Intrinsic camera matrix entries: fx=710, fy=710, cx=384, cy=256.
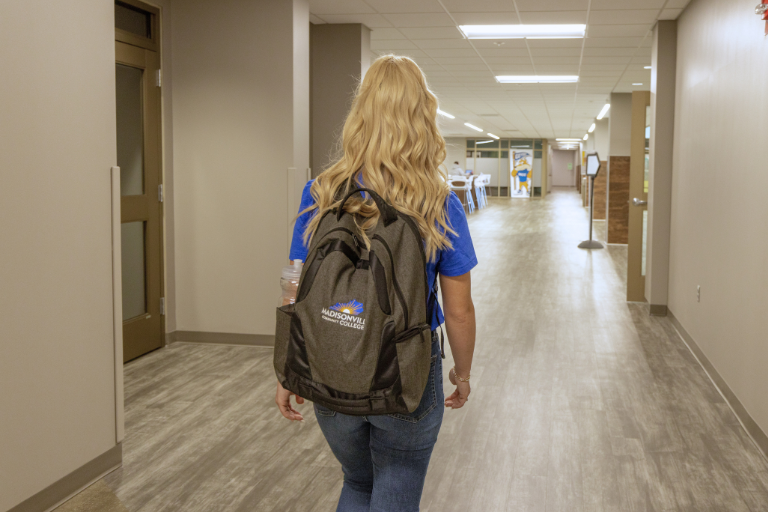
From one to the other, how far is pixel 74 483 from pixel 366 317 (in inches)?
75.6

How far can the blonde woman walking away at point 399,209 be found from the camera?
1.38 meters

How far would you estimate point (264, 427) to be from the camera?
3432 mm

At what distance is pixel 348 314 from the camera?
1.27 metres

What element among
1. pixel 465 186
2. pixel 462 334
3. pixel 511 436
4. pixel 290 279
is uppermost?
pixel 465 186

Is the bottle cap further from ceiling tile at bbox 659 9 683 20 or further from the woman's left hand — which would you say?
ceiling tile at bbox 659 9 683 20

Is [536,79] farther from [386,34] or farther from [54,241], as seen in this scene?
[54,241]

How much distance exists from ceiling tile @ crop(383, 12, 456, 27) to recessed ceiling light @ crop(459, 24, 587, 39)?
293 millimetres

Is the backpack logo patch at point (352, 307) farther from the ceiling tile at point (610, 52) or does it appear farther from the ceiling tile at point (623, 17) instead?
the ceiling tile at point (610, 52)

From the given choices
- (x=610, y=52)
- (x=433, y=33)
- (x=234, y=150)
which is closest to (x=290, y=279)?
(x=234, y=150)

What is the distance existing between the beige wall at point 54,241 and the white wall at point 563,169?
4296cm

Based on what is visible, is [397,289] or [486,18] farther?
[486,18]

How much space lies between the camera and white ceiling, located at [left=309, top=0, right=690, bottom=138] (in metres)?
5.70

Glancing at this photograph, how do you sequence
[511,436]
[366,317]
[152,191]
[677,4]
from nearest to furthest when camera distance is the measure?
[366,317]
[511,436]
[152,191]
[677,4]

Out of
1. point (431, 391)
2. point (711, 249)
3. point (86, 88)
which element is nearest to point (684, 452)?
point (711, 249)
